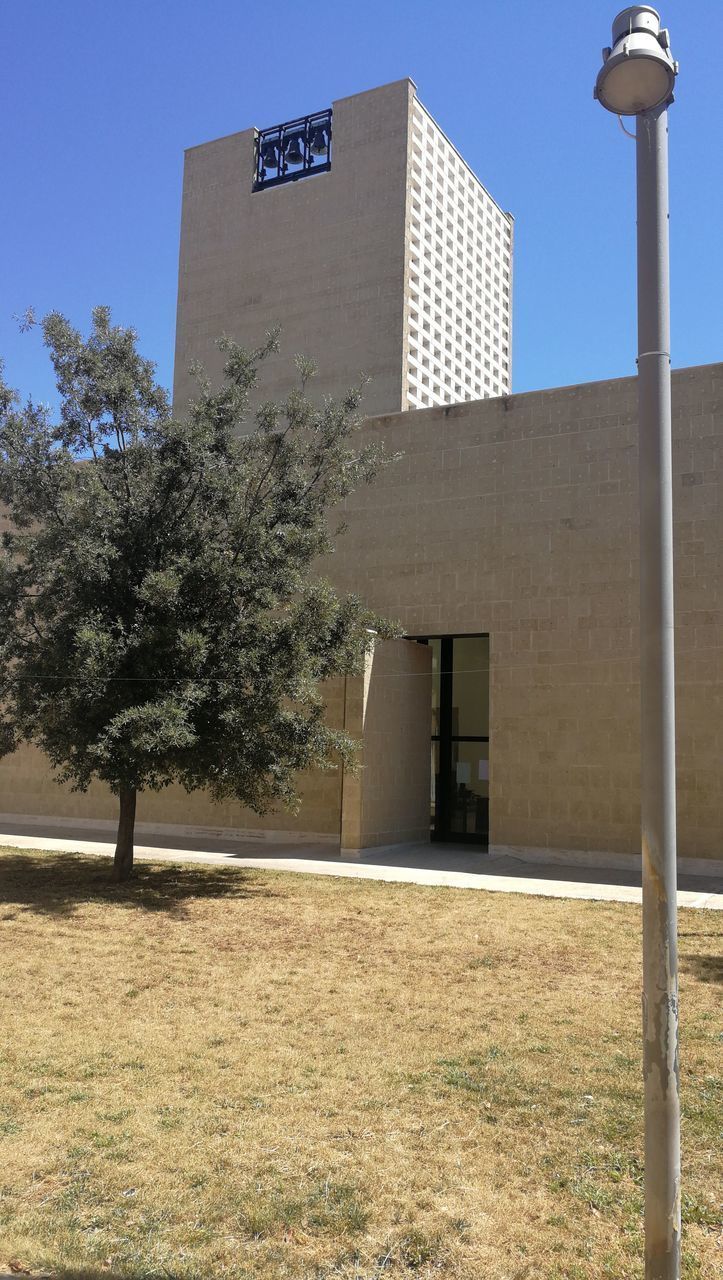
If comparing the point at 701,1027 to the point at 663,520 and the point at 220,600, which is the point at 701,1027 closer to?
the point at 663,520

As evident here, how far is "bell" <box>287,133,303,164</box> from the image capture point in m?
61.7

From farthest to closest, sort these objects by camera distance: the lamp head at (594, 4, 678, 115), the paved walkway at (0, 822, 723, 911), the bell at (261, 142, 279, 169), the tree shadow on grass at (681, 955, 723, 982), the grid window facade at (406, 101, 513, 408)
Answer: the grid window facade at (406, 101, 513, 408), the bell at (261, 142, 279, 169), the paved walkway at (0, 822, 723, 911), the tree shadow on grass at (681, 955, 723, 982), the lamp head at (594, 4, 678, 115)

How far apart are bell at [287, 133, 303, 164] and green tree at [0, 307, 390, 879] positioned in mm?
56125

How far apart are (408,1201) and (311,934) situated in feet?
21.2

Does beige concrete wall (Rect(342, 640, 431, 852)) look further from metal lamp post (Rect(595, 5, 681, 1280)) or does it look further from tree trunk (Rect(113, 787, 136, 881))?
metal lamp post (Rect(595, 5, 681, 1280))

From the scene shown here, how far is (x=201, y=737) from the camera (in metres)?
12.3

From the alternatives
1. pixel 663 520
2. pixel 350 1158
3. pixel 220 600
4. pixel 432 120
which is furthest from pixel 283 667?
pixel 432 120

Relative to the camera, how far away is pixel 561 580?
16.9 meters

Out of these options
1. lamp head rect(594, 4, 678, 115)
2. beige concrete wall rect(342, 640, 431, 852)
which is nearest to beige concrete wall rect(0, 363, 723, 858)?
beige concrete wall rect(342, 640, 431, 852)

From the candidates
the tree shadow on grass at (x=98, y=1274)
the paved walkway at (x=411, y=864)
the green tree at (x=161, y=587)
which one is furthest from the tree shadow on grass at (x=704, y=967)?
the tree shadow on grass at (x=98, y=1274)

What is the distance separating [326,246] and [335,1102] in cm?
6138

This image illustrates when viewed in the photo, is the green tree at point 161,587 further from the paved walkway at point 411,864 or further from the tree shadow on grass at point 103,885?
the paved walkway at point 411,864

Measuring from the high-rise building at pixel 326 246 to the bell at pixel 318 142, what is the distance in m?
0.10

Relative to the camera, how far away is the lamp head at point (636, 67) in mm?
3201
